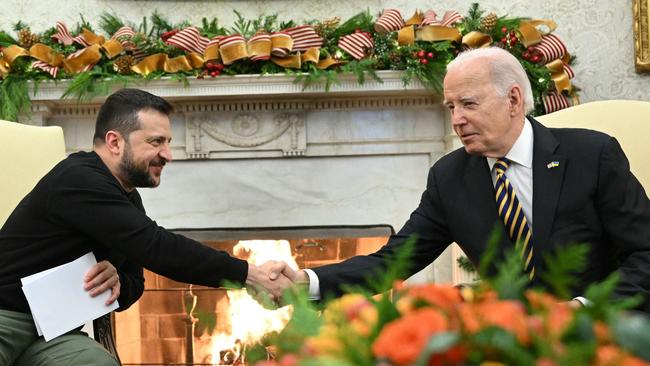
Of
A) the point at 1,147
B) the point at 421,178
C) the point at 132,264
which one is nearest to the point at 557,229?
the point at 132,264

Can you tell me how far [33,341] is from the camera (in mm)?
2184

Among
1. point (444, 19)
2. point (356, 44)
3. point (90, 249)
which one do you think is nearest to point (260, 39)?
point (356, 44)

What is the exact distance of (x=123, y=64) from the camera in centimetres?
373

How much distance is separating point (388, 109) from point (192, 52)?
997 millimetres

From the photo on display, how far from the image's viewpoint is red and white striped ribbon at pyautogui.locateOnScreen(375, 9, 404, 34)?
3.76 meters

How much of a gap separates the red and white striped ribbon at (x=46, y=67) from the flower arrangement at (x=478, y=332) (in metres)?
3.34

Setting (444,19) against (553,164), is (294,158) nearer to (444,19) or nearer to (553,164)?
(444,19)

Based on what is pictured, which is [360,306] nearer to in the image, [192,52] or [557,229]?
[557,229]

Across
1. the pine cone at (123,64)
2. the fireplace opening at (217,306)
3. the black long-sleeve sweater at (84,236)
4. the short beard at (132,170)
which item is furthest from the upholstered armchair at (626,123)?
the pine cone at (123,64)

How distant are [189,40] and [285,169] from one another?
0.79 metres

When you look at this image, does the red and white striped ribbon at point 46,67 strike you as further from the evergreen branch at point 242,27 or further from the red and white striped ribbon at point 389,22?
the red and white striped ribbon at point 389,22

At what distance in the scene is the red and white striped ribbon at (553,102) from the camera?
3736mm

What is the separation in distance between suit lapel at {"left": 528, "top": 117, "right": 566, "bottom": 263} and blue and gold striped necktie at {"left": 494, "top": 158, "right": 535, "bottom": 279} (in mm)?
25

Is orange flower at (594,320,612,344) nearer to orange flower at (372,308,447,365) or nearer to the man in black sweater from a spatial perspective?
orange flower at (372,308,447,365)
